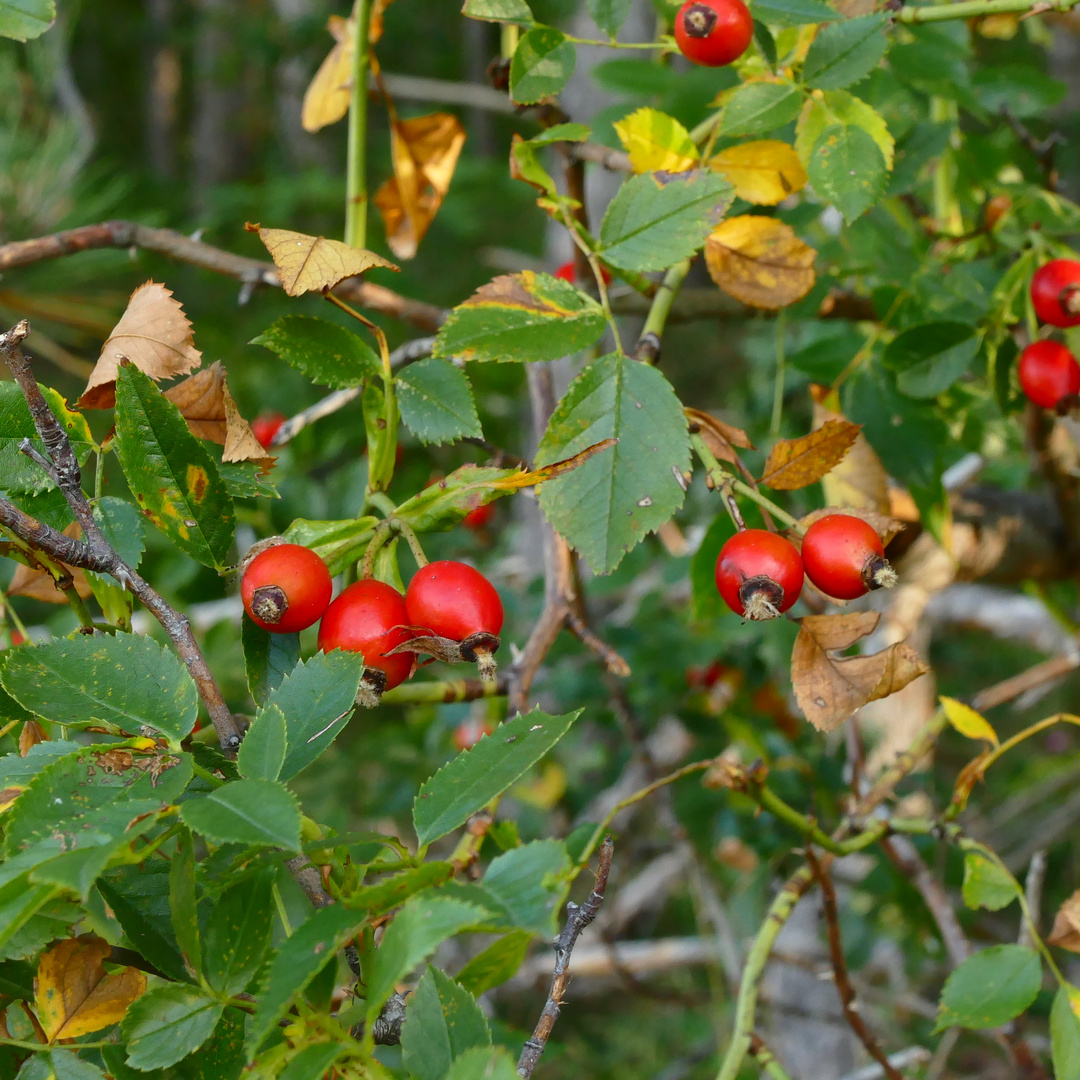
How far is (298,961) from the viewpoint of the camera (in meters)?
0.42

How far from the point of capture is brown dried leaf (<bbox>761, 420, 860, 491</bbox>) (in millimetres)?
712

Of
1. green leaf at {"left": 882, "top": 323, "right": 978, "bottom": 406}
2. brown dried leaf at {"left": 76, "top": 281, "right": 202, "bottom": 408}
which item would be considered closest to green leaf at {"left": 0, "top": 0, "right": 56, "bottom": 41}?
brown dried leaf at {"left": 76, "top": 281, "right": 202, "bottom": 408}

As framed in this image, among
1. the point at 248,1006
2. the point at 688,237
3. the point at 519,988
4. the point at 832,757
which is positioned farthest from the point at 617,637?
the point at 248,1006

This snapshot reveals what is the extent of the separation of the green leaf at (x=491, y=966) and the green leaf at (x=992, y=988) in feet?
1.30

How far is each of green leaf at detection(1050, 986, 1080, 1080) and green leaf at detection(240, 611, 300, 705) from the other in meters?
0.64

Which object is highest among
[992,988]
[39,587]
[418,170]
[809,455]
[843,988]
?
[418,170]

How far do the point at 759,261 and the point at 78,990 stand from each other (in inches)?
28.9

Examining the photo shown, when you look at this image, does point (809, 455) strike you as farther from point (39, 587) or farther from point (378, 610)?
point (39, 587)

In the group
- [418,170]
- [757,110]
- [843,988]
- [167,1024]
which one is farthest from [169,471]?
[843,988]

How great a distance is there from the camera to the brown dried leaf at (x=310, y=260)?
665mm

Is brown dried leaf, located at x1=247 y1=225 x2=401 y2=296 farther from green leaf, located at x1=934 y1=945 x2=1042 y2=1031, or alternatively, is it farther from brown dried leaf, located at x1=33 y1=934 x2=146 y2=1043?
green leaf, located at x1=934 y1=945 x2=1042 y2=1031

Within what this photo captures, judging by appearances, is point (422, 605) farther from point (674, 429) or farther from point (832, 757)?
point (832, 757)

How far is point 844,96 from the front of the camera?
838 millimetres

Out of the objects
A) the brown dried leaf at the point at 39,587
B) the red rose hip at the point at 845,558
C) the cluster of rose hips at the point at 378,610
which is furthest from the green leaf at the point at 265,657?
the red rose hip at the point at 845,558
